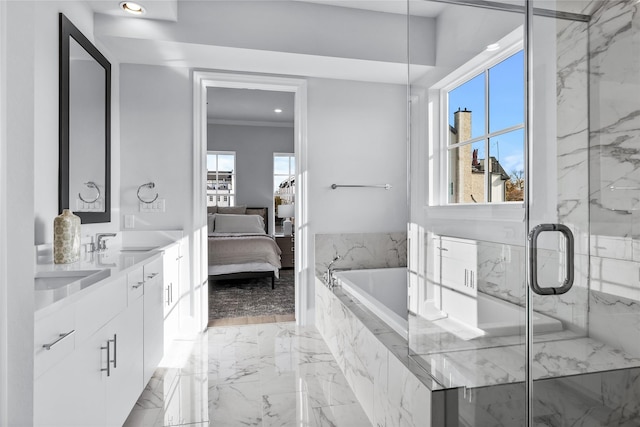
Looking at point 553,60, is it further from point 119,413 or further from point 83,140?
point 83,140

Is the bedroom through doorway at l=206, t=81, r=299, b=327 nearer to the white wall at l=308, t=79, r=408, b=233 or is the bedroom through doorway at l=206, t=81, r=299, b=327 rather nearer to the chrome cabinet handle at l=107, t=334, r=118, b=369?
the white wall at l=308, t=79, r=408, b=233

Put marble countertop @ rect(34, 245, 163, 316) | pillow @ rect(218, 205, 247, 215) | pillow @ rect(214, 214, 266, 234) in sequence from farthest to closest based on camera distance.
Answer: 1. pillow @ rect(218, 205, 247, 215)
2. pillow @ rect(214, 214, 266, 234)
3. marble countertop @ rect(34, 245, 163, 316)

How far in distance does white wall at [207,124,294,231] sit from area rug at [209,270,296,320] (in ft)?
6.49

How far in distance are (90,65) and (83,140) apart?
0.53m

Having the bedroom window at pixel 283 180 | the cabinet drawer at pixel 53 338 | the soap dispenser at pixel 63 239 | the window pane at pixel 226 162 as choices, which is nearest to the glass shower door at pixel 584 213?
the cabinet drawer at pixel 53 338

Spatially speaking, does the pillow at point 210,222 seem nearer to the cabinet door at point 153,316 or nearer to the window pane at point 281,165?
the window pane at point 281,165

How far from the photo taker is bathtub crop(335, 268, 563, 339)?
1222mm

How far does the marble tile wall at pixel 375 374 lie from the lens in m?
1.44

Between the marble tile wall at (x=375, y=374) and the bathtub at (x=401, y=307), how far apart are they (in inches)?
5.1

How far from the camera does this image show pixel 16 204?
780mm

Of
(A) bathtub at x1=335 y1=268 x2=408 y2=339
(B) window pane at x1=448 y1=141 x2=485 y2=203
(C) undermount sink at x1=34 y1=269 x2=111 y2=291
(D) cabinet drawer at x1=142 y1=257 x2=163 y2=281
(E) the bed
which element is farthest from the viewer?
(E) the bed

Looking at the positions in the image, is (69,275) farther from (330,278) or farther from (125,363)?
(330,278)

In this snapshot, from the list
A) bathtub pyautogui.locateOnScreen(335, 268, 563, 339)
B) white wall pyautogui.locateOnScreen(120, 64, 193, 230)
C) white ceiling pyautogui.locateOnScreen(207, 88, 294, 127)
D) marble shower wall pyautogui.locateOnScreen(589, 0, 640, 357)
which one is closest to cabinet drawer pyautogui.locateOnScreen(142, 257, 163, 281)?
white wall pyautogui.locateOnScreen(120, 64, 193, 230)

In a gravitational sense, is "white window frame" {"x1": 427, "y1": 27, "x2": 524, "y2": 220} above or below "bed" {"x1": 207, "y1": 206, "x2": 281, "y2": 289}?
above
